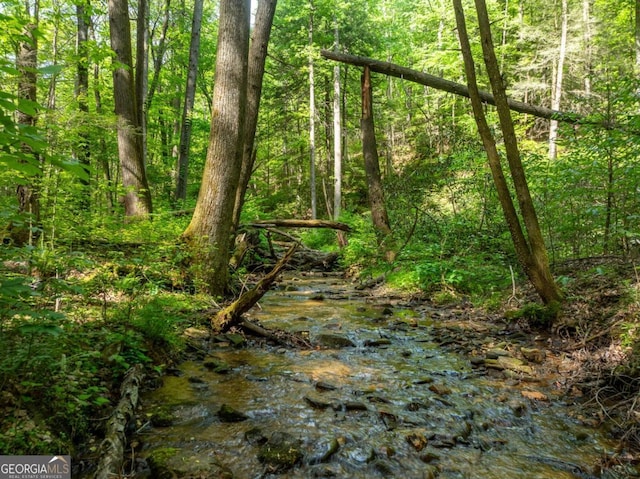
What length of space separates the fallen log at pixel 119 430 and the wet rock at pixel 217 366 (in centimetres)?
99

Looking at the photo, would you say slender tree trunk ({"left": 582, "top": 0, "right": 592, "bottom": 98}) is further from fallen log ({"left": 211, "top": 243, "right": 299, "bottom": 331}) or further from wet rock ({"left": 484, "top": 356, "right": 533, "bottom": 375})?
fallen log ({"left": 211, "top": 243, "right": 299, "bottom": 331})

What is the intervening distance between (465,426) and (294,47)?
63.7ft

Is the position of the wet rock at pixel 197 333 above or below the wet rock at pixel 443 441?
above

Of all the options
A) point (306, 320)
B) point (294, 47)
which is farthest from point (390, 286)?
point (294, 47)

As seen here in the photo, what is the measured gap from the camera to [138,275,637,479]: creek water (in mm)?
2795

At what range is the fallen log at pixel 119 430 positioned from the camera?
7.78ft

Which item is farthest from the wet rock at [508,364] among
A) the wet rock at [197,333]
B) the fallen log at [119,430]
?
the fallen log at [119,430]

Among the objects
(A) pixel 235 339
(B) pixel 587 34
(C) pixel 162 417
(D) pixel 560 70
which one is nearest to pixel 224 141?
(A) pixel 235 339

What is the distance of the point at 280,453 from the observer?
9.29ft

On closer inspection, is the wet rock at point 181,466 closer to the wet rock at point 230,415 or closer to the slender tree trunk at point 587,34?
the wet rock at point 230,415

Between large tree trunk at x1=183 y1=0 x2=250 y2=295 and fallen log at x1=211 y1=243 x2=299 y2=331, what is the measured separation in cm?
94

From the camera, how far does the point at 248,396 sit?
380cm

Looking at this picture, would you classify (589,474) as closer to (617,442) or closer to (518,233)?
(617,442)

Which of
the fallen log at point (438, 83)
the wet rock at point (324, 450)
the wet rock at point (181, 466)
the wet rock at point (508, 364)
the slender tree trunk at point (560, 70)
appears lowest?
the wet rock at point (508, 364)
